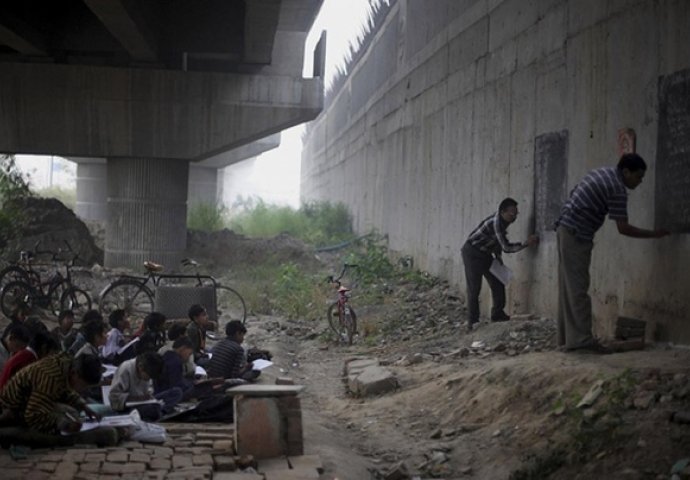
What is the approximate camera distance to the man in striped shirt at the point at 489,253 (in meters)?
11.6

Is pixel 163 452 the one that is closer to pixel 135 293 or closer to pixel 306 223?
pixel 135 293

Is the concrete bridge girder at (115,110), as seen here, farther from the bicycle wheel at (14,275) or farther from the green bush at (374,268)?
the bicycle wheel at (14,275)

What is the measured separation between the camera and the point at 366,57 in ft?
94.7

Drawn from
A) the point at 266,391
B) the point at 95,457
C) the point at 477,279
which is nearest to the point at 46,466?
the point at 95,457

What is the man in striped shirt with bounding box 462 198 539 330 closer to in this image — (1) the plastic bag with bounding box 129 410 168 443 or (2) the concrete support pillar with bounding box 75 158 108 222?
(1) the plastic bag with bounding box 129 410 168 443

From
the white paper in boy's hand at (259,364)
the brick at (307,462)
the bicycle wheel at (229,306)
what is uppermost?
the bicycle wheel at (229,306)

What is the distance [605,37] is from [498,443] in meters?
4.24

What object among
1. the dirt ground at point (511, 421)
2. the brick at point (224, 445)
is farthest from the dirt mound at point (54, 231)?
the brick at point (224, 445)

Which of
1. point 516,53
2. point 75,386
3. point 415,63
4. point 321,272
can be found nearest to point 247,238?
point 321,272

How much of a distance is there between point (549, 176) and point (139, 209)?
458 inches

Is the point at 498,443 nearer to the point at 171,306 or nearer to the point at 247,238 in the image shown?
the point at 171,306

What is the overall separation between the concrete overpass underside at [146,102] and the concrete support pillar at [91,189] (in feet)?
61.0

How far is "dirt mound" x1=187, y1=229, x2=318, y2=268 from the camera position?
24312mm


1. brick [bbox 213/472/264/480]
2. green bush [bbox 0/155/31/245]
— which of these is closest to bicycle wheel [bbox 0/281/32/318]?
green bush [bbox 0/155/31/245]
